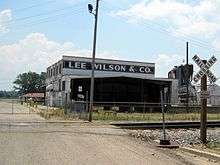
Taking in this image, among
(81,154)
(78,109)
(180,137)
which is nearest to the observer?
(81,154)

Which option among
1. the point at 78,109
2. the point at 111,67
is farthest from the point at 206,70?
the point at 111,67

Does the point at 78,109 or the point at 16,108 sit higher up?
the point at 16,108

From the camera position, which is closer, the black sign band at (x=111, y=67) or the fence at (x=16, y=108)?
the fence at (x=16, y=108)

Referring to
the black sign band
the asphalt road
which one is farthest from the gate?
the black sign band

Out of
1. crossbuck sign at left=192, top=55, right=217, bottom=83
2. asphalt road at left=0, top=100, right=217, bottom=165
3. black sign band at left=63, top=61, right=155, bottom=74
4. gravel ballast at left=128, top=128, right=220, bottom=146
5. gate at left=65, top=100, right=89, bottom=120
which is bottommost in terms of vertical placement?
asphalt road at left=0, top=100, right=217, bottom=165

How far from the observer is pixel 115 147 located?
1747cm

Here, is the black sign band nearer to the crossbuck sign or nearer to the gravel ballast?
the gravel ballast

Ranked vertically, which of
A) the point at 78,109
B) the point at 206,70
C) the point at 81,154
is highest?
the point at 206,70

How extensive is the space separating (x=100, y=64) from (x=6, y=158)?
242 feet

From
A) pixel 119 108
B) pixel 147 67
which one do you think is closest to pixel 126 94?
pixel 119 108

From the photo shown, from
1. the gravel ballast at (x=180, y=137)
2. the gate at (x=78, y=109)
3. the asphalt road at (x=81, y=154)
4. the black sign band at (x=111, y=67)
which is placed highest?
the black sign band at (x=111, y=67)

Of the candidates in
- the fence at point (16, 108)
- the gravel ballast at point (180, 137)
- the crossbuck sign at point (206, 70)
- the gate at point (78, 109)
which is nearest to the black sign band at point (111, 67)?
the fence at point (16, 108)

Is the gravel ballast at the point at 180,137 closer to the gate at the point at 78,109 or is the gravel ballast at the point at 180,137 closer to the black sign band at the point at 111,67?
the gate at the point at 78,109

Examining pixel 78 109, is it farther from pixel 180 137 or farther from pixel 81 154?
pixel 81 154
